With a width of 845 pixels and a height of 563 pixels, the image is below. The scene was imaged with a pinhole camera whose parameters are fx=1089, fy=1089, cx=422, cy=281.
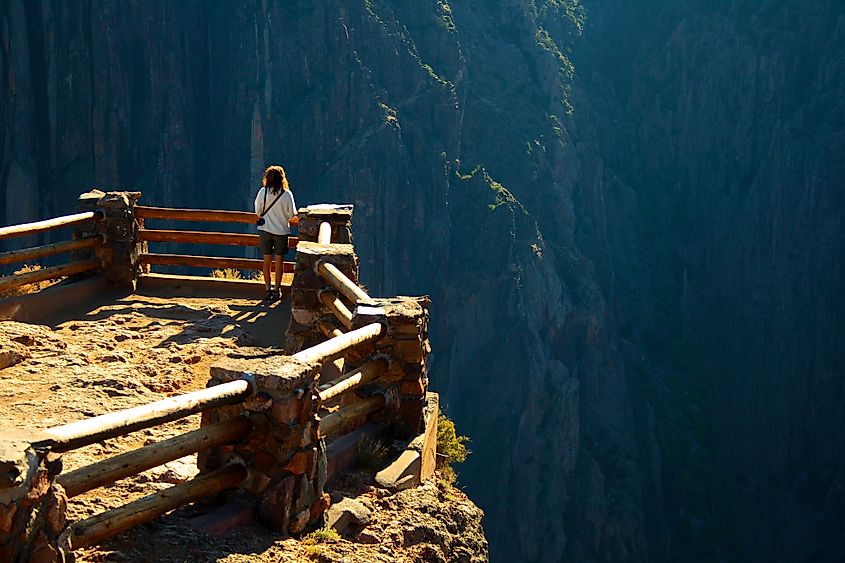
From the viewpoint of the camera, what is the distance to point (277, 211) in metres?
12.8

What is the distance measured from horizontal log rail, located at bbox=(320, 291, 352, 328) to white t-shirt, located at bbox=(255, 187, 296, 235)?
2.51 m

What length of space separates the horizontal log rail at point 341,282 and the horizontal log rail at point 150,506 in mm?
2797

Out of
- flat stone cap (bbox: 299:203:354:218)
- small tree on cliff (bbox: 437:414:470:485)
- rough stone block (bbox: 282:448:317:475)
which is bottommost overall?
small tree on cliff (bbox: 437:414:470:485)

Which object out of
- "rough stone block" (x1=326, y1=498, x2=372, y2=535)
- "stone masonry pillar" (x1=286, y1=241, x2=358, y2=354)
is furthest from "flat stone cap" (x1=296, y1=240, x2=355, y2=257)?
"rough stone block" (x1=326, y1=498, x2=372, y2=535)

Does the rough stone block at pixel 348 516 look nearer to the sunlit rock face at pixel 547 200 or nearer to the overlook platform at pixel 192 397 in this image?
the overlook platform at pixel 192 397

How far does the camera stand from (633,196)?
8588 cm

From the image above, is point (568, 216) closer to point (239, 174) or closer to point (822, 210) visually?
point (822, 210)

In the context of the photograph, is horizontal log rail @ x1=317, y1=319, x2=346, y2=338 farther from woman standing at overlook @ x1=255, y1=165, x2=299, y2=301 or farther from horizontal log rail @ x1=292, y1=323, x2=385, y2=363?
woman standing at overlook @ x1=255, y1=165, x2=299, y2=301

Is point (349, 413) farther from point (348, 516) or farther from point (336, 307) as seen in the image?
point (336, 307)

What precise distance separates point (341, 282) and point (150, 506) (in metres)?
4.30

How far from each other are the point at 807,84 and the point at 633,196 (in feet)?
49.8

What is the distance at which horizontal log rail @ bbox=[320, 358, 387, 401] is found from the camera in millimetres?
7051

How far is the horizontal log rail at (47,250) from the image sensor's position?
11.6 metres

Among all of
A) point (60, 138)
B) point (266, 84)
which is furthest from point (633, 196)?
point (60, 138)
